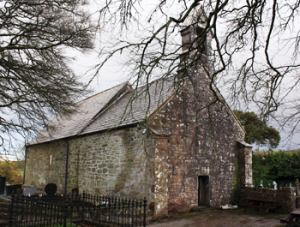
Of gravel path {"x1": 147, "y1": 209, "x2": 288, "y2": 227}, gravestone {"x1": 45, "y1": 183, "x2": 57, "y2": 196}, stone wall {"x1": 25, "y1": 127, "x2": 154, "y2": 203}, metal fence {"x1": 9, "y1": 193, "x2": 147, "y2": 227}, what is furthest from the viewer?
gravestone {"x1": 45, "y1": 183, "x2": 57, "y2": 196}

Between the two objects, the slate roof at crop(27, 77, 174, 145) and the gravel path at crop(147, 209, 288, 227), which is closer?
the gravel path at crop(147, 209, 288, 227)

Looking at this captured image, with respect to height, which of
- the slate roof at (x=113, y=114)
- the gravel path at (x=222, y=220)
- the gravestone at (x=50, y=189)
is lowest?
the gravel path at (x=222, y=220)

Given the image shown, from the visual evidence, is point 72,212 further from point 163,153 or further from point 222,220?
point 222,220

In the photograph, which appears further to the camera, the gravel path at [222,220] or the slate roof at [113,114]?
the slate roof at [113,114]

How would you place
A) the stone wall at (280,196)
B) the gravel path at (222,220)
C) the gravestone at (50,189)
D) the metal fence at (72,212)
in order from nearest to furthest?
the metal fence at (72,212) → the gravel path at (222,220) → the stone wall at (280,196) → the gravestone at (50,189)

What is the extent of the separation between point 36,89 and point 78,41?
249 centimetres

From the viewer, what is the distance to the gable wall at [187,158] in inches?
423

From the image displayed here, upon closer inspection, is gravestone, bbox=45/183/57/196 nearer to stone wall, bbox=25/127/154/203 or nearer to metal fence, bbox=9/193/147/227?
stone wall, bbox=25/127/154/203

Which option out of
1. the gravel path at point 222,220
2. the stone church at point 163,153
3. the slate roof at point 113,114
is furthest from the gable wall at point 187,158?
the slate roof at point 113,114

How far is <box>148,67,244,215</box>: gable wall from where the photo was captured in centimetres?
1075

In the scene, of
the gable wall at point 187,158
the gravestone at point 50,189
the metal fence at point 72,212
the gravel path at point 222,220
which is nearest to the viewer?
the metal fence at point 72,212

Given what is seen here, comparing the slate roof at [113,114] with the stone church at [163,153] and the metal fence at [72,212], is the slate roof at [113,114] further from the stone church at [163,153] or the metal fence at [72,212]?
the metal fence at [72,212]

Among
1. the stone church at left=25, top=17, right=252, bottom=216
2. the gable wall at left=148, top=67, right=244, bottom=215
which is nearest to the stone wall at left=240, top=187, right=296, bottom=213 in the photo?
the stone church at left=25, top=17, right=252, bottom=216

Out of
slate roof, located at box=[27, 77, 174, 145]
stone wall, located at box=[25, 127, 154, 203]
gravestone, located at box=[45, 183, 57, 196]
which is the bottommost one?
gravestone, located at box=[45, 183, 57, 196]
